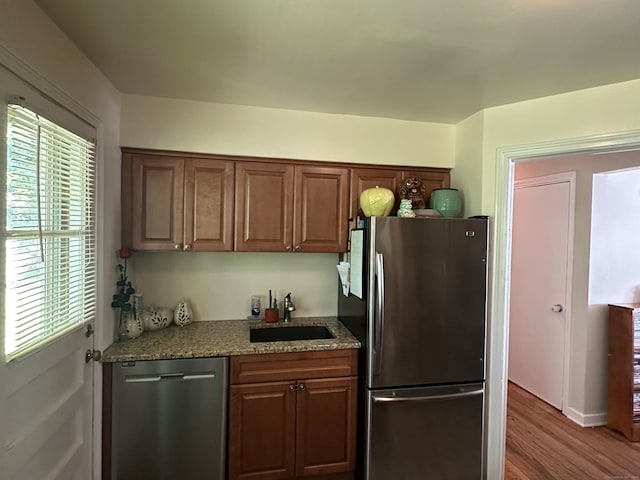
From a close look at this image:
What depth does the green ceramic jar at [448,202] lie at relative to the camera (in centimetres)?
233

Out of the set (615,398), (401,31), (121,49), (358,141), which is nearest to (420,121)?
(358,141)

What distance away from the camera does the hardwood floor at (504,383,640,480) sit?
233 centimetres

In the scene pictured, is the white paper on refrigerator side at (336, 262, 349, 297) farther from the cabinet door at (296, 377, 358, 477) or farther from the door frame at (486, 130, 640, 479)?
the door frame at (486, 130, 640, 479)

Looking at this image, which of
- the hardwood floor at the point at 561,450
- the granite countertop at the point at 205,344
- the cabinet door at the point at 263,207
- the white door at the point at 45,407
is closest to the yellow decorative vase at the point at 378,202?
the cabinet door at the point at 263,207

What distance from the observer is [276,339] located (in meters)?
2.49

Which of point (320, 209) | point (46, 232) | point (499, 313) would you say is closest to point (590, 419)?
A: point (499, 313)

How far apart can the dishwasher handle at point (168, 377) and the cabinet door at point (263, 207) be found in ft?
2.56

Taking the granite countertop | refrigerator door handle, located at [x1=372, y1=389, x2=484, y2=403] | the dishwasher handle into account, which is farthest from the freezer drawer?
the dishwasher handle

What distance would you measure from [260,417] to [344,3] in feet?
6.80

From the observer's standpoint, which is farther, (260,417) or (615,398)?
(615,398)

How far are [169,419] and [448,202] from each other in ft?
7.08

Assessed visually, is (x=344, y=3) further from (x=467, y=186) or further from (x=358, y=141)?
(x=467, y=186)

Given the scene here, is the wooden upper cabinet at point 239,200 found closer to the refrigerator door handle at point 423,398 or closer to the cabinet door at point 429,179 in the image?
the cabinet door at point 429,179

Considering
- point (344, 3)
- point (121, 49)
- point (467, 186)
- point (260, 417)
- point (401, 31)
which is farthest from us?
point (467, 186)
